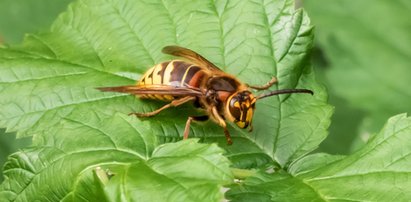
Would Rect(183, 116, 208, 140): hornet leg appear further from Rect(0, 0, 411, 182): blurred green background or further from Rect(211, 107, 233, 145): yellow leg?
Rect(0, 0, 411, 182): blurred green background

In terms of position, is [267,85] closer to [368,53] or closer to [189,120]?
[189,120]

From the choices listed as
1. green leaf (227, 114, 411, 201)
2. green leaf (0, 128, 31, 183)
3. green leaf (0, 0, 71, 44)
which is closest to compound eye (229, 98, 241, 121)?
green leaf (227, 114, 411, 201)

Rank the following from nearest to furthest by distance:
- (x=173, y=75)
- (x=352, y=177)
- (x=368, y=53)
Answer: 1. (x=352, y=177)
2. (x=173, y=75)
3. (x=368, y=53)

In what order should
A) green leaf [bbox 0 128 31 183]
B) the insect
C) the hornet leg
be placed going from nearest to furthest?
the hornet leg
the insect
green leaf [bbox 0 128 31 183]

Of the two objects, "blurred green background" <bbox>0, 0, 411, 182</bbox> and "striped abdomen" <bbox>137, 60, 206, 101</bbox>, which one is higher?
"striped abdomen" <bbox>137, 60, 206, 101</bbox>

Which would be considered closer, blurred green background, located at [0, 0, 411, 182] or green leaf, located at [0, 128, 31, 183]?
blurred green background, located at [0, 0, 411, 182]

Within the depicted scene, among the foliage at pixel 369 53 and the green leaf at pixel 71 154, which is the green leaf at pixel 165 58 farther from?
the foliage at pixel 369 53

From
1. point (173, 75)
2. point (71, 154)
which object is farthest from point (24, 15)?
point (71, 154)
